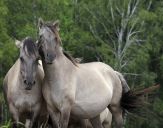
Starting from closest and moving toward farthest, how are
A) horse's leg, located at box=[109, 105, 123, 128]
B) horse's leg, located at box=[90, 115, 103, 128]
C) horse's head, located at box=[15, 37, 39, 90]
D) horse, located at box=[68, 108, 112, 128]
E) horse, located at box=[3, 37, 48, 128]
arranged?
1. horse's head, located at box=[15, 37, 39, 90]
2. horse, located at box=[3, 37, 48, 128]
3. horse, located at box=[68, 108, 112, 128]
4. horse's leg, located at box=[90, 115, 103, 128]
5. horse's leg, located at box=[109, 105, 123, 128]

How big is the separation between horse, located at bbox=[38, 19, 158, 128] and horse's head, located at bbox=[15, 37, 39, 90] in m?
0.13

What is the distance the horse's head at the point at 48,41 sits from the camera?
40.0 feet

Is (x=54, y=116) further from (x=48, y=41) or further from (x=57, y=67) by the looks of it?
(x=48, y=41)

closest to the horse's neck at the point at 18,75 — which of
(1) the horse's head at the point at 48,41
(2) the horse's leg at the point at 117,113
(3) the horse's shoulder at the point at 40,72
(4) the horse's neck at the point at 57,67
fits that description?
(3) the horse's shoulder at the point at 40,72

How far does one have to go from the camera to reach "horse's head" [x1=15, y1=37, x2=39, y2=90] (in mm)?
12305

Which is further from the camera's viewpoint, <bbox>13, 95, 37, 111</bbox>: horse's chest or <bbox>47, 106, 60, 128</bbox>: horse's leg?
<bbox>13, 95, 37, 111</bbox>: horse's chest

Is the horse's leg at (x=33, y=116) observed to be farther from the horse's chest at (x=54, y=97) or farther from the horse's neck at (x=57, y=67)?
the horse's neck at (x=57, y=67)

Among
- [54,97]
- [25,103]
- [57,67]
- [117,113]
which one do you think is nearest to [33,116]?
[25,103]

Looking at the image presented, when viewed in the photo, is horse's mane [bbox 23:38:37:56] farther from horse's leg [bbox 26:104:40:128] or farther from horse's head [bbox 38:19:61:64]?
horse's leg [bbox 26:104:40:128]

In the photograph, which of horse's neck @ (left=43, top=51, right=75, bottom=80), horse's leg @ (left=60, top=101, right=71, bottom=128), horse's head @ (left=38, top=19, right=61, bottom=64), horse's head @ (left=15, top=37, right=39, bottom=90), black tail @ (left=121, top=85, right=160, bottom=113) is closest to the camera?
horse's head @ (left=38, top=19, right=61, bottom=64)

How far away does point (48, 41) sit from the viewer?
12242mm

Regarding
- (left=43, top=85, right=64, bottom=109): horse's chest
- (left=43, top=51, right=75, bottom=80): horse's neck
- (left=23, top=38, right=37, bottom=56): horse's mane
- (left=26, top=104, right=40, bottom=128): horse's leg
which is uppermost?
(left=23, top=38, right=37, bottom=56): horse's mane

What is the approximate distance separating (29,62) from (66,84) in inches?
32.2

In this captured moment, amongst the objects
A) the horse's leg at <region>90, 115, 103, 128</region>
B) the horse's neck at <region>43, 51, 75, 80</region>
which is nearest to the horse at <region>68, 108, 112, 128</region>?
the horse's leg at <region>90, 115, 103, 128</region>
